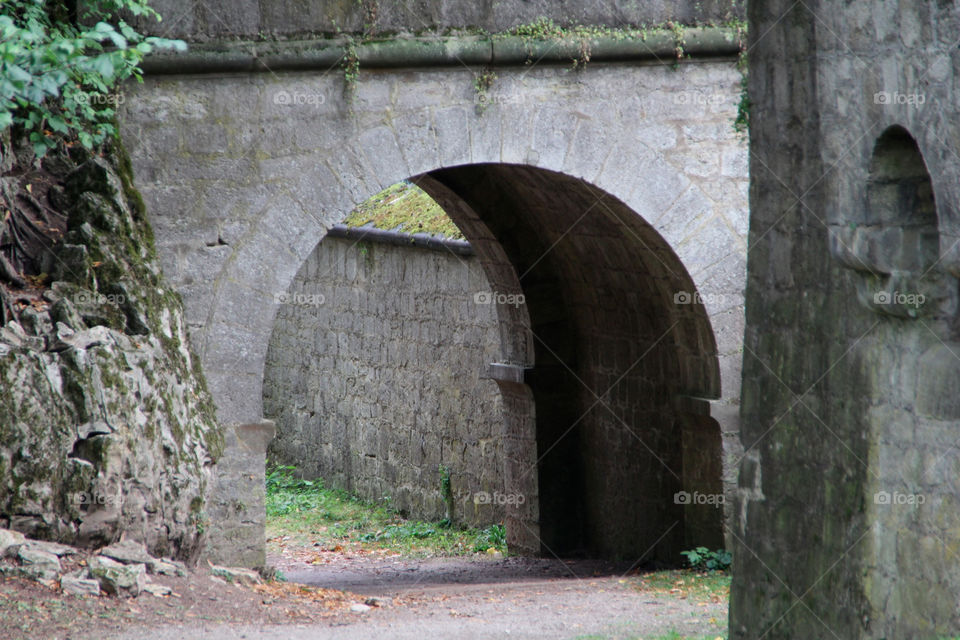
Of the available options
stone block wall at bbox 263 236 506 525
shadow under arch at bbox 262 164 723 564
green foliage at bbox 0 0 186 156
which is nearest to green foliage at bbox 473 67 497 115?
shadow under arch at bbox 262 164 723 564

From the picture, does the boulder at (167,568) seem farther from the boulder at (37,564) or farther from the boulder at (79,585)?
Answer: the boulder at (37,564)

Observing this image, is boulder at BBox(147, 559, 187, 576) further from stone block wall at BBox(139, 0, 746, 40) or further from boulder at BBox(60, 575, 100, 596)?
stone block wall at BBox(139, 0, 746, 40)

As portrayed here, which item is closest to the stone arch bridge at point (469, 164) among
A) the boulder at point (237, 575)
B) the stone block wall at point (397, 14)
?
the stone block wall at point (397, 14)

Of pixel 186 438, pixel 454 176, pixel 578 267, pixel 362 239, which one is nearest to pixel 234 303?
pixel 186 438

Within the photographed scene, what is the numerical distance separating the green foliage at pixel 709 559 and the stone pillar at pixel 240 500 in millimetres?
3046

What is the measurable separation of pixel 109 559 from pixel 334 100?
118 inches

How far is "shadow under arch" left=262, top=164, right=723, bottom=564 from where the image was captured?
334 inches

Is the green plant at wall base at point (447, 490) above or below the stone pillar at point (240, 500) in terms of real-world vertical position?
below

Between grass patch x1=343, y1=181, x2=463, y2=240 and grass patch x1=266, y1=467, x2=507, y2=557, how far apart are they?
9.71ft

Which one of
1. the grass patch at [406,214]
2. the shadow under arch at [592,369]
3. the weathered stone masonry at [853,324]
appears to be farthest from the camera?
the grass patch at [406,214]

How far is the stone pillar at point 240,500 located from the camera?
6.91 meters

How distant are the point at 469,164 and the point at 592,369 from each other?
116 inches

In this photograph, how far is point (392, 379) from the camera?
41.8 ft

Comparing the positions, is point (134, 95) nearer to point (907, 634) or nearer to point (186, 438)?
point (186, 438)
